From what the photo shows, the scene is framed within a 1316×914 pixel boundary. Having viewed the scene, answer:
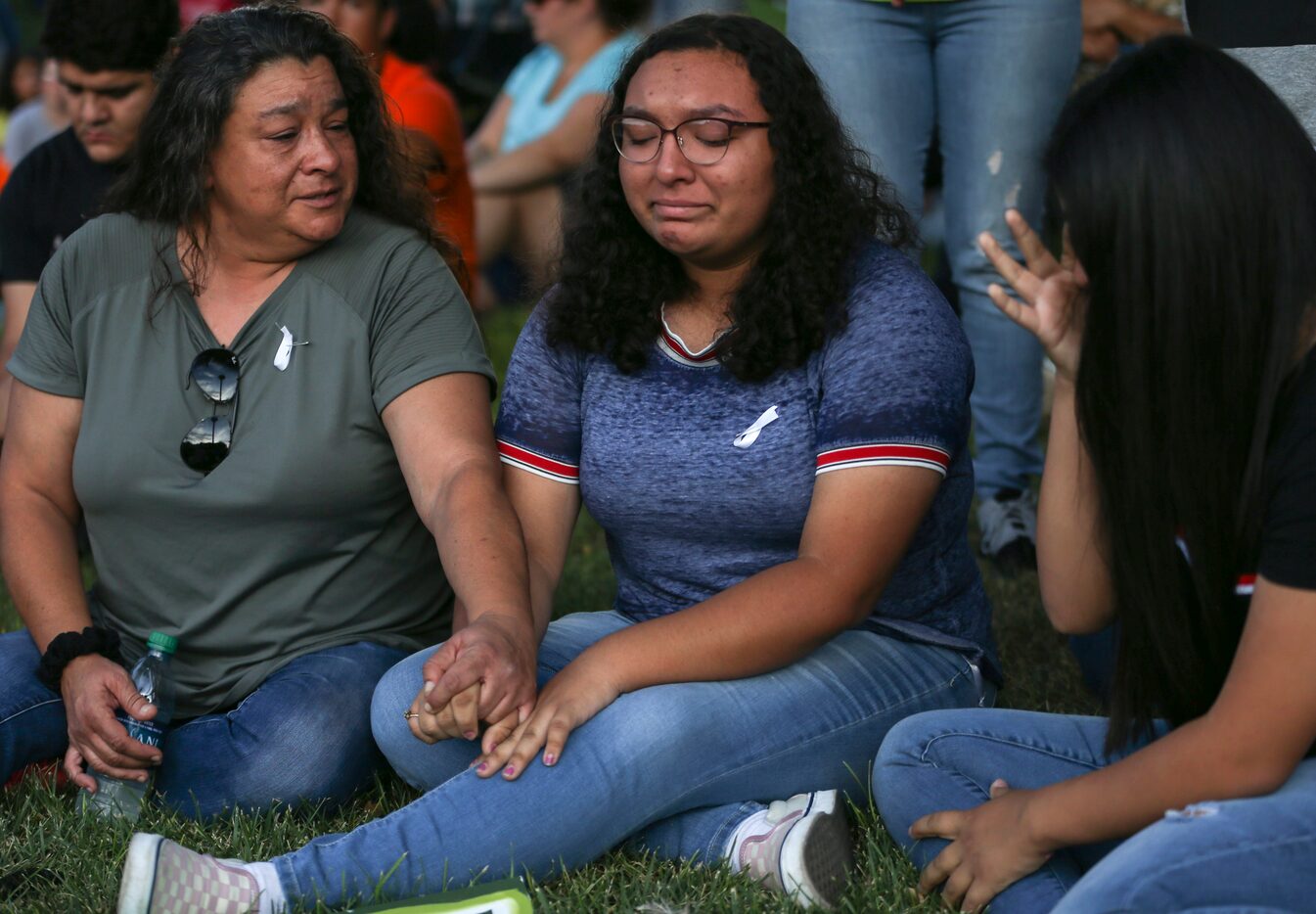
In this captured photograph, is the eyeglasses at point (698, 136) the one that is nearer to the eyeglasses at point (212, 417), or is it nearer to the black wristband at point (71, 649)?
the eyeglasses at point (212, 417)

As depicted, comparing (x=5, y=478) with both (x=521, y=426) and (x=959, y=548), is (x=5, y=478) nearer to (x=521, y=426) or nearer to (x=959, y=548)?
(x=521, y=426)

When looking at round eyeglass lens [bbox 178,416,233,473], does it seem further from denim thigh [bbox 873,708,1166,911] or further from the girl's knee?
denim thigh [bbox 873,708,1166,911]

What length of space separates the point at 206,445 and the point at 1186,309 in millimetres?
1806

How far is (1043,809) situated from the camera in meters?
2.25

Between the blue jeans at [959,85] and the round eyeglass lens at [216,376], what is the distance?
159cm

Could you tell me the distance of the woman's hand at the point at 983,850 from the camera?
2.30 m

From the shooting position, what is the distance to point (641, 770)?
255 cm

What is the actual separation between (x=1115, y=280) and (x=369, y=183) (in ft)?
5.53

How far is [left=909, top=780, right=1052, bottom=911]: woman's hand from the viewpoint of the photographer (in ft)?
7.55

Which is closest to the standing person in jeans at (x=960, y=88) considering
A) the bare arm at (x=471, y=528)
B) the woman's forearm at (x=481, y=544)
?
the bare arm at (x=471, y=528)

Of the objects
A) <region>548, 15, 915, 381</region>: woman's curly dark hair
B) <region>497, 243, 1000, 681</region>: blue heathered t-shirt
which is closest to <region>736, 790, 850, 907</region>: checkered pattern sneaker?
<region>497, 243, 1000, 681</region>: blue heathered t-shirt

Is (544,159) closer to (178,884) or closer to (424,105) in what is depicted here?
(424,105)

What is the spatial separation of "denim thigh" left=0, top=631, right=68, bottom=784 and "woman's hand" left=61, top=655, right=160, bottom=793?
13cm

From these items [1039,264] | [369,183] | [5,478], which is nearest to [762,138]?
[1039,264]
